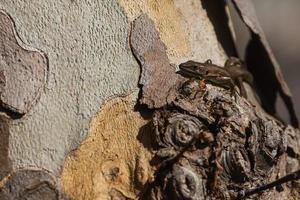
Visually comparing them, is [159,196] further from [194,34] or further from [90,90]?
[194,34]

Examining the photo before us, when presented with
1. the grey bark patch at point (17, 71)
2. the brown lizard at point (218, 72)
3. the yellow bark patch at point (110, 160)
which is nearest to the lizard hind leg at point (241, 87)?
the brown lizard at point (218, 72)

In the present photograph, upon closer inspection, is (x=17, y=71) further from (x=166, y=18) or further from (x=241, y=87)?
(x=241, y=87)

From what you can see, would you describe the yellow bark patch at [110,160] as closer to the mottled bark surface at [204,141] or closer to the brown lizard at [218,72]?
the mottled bark surface at [204,141]

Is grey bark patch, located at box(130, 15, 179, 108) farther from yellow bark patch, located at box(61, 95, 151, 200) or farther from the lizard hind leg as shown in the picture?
the lizard hind leg

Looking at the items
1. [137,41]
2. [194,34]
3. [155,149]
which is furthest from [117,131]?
[194,34]

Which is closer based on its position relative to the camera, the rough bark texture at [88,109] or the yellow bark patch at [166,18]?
the rough bark texture at [88,109]

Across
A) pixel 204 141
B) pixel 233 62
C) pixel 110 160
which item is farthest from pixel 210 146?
pixel 233 62
